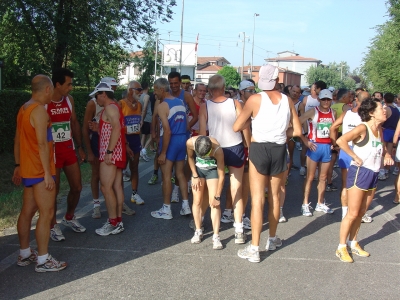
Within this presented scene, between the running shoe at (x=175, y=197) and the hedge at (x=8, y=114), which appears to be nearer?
the running shoe at (x=175, y=197)

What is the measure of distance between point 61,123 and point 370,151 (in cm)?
365

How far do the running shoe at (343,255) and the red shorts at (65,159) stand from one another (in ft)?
11.0

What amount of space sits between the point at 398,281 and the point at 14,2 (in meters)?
13.1

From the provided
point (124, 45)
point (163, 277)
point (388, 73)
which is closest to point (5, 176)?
point (163, 277)

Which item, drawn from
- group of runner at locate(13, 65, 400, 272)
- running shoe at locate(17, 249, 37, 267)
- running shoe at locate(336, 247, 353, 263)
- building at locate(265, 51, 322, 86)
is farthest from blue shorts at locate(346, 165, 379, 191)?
building at locate(265, 51, 322, 86)

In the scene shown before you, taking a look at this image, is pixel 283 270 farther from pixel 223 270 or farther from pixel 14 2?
pixel 14 2

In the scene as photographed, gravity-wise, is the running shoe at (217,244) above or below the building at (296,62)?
below

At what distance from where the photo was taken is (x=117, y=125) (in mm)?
5543

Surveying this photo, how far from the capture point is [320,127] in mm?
6988

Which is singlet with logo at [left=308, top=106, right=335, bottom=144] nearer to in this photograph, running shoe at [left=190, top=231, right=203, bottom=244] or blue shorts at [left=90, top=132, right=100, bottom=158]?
running shoe at [left=190, top=231, right=203, bottom=244]

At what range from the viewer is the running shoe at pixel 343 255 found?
4924 millimetres

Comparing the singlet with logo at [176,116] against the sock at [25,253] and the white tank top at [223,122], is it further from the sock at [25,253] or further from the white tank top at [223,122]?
the sock at [25,253]

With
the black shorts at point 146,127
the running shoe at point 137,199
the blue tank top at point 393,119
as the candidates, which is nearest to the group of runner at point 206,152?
the running shoe at point 137,199

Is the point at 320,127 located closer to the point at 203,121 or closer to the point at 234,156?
the point at 234,156
